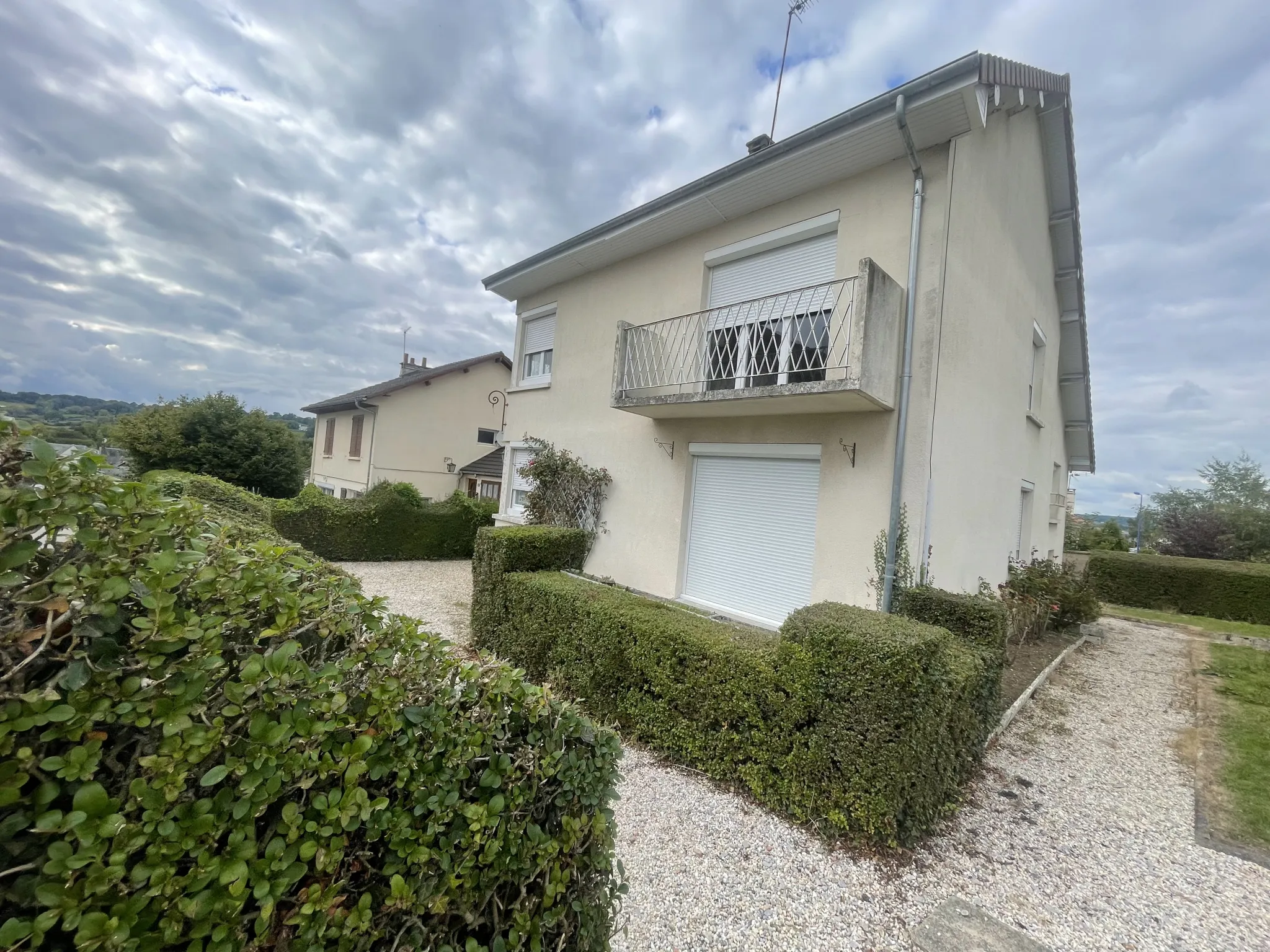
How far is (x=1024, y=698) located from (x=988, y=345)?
484 centimetres

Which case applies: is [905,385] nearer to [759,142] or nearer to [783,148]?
[783,148]

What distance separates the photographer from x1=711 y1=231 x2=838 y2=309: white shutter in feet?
22.4

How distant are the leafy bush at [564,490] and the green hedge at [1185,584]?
43.4ft

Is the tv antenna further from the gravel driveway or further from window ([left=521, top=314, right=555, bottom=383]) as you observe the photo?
the gravel driveway

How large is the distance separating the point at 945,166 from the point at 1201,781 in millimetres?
6669

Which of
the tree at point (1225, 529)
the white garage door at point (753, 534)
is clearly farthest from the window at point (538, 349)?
the tree at point (1225, 529)

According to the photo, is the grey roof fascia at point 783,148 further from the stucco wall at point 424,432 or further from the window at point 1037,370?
the stucco wall at point 424,432

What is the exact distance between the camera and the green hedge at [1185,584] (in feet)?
44.8

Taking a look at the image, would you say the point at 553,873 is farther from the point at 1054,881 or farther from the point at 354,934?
the point at 1054,881

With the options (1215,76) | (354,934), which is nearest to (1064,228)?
(1215,76)

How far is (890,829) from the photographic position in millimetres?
3531

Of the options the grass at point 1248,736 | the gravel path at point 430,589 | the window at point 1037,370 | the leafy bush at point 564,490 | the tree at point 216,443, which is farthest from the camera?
the tree at point 216,443

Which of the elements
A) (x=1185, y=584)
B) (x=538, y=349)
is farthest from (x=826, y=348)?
(x=1185, y=584)

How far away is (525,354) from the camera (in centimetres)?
1202
